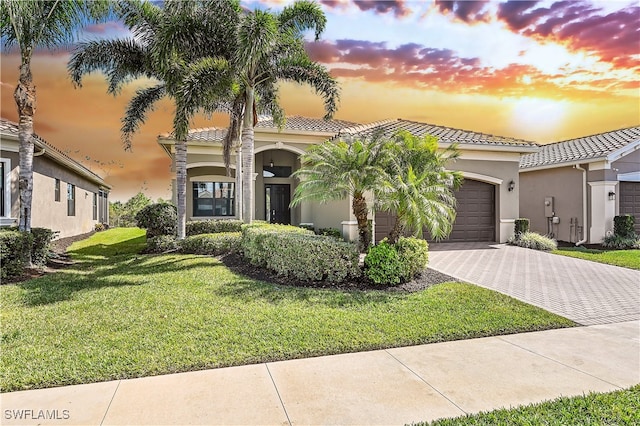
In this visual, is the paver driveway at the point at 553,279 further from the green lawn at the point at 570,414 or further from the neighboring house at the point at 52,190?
the neighboring house at the point at 52,190

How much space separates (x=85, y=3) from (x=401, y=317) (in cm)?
1162

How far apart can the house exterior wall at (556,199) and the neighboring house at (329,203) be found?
2895 mm

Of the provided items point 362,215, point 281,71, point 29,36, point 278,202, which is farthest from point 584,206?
point 29,36

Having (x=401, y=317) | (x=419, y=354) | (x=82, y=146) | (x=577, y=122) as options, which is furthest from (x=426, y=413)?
(x=82, y=146)

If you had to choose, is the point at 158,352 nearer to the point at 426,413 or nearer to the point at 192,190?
the point at 426,413

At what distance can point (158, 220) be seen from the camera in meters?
13.9

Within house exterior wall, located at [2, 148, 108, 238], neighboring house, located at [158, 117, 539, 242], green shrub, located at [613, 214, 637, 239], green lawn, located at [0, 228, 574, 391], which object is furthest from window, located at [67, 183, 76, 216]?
green shrub, located at [613, 214, 637, 239]

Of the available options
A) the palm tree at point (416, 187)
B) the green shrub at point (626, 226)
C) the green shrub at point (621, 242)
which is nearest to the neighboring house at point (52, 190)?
the palm tree at point (416, 187)

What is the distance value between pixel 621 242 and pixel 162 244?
17.6m

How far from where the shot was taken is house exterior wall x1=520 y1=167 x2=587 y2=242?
15.6 meters

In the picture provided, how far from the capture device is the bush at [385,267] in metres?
7.70

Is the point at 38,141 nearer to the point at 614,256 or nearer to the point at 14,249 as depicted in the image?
the point at 14,249

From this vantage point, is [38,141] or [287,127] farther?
[287,127]

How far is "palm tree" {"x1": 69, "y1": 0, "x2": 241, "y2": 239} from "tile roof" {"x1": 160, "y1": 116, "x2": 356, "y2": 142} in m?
3.01
